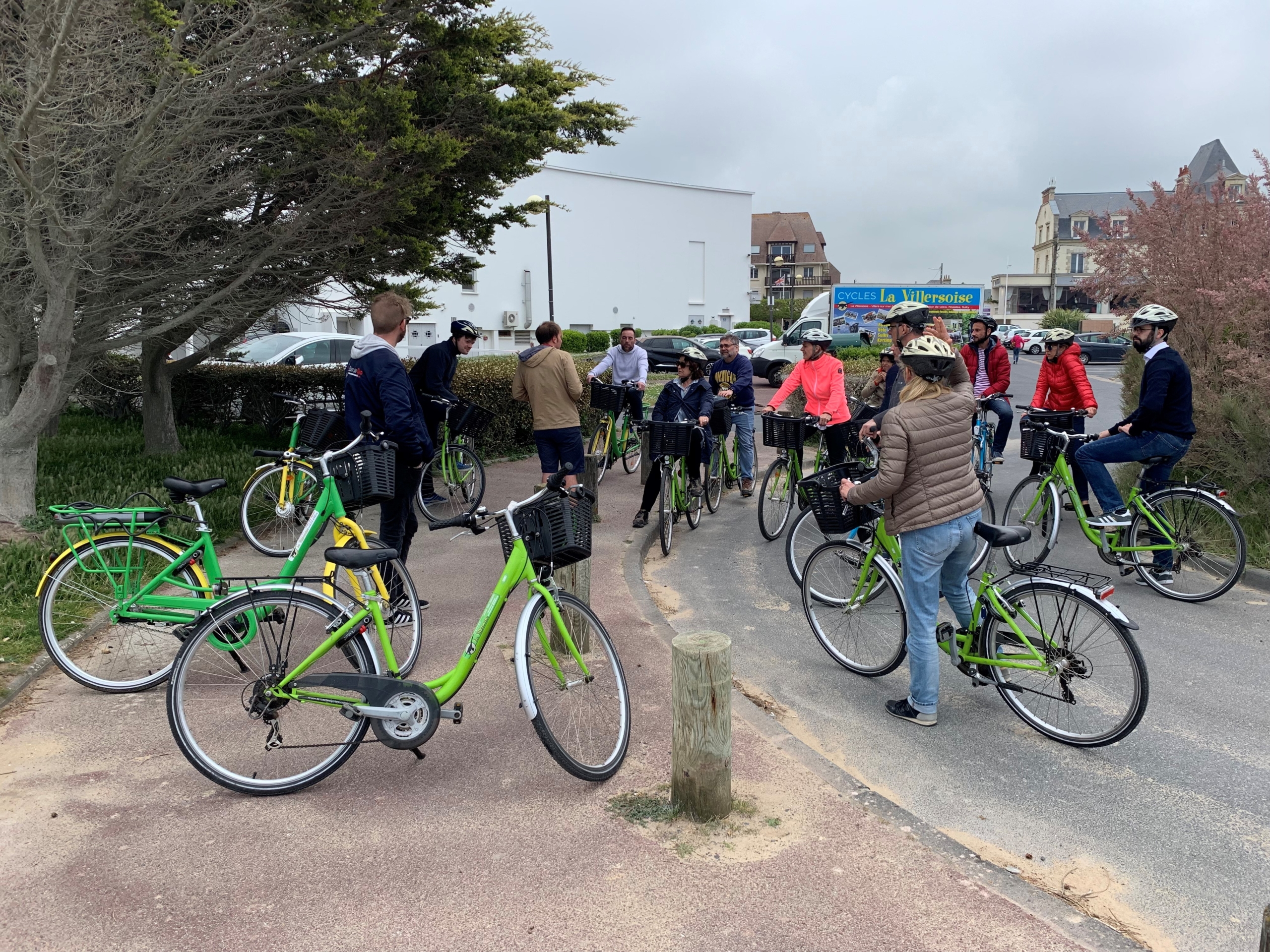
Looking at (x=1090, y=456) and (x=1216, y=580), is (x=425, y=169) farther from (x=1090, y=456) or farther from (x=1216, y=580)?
(x=1216, y=580)

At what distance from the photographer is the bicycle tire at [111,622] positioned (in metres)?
4.61

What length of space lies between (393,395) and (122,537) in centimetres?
156

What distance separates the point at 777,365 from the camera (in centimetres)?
2867

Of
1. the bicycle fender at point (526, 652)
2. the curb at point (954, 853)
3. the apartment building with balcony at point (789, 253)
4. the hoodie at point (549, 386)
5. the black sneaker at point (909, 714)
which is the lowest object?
the black sneaker at point (909, 714)

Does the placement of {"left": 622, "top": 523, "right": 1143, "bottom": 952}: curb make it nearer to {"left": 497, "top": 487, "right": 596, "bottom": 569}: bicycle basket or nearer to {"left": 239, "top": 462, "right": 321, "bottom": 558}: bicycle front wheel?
{"left": 497, "top": 487, "right": 596, "bottom": 569}: bicycle basket

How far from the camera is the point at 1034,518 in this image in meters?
7.60

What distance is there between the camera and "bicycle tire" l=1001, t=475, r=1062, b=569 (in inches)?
293

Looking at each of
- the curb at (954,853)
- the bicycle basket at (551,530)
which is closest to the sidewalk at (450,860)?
the curb at (954,853)

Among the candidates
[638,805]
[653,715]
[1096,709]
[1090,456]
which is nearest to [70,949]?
[638,805]

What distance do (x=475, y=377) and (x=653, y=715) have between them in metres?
9.57

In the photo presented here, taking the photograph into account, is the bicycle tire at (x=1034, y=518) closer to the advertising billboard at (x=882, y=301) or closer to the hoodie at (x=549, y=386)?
the hoodie at (x=549, y=386)

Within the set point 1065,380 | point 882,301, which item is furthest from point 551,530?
point 882,301

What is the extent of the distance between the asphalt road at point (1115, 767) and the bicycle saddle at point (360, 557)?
7.34 feet

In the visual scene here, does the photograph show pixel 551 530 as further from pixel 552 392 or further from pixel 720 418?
pixel 720 418
